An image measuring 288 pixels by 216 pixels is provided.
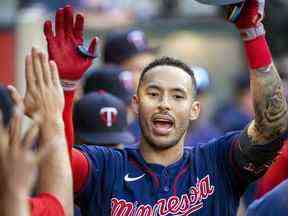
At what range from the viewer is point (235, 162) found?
548 centimetres

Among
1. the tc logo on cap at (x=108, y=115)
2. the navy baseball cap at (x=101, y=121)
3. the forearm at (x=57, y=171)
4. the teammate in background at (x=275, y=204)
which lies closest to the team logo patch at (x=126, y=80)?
the navy baseball cap at (x=101, y=121)

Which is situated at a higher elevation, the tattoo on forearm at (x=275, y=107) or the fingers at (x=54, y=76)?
the fingers at (x=54, y=76)

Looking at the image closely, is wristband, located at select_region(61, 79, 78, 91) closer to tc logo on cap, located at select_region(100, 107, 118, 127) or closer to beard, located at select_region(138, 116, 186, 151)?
beard, located at select_region(138, 116, 186, 151)

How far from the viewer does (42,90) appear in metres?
4.62

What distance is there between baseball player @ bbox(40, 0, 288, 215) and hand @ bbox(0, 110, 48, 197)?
1520 millimetres

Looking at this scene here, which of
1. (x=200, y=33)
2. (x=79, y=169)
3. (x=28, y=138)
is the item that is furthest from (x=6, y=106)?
(x=200, y=33)

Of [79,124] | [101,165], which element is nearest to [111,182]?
[101,165]

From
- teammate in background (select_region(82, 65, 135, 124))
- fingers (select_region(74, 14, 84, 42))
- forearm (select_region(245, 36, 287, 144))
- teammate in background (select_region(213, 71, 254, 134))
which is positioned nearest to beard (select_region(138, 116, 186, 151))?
forearm (select_region(245, 36, 287, 144))

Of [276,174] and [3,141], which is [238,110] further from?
[3,141]

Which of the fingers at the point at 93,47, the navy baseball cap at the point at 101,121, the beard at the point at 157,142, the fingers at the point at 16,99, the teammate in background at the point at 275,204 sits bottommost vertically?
the navy baseball cap at the point at 101,121

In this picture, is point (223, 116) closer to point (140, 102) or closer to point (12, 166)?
point (140, 102)

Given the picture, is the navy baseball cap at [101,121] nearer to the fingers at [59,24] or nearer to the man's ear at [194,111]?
→ the man's ear at [194,111]

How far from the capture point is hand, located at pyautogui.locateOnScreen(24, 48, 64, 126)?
459 centimetres

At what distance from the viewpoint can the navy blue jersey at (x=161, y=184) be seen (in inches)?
213
